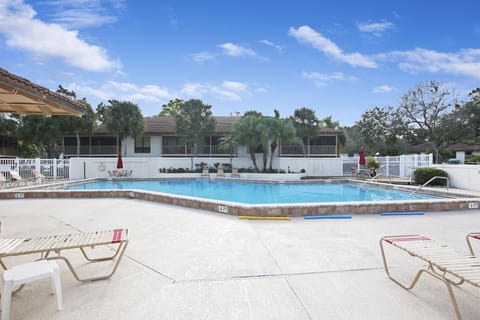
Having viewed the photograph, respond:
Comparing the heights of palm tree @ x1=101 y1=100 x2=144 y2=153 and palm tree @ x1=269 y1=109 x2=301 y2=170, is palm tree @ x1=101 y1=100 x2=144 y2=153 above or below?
above

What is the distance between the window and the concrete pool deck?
68.2 ft

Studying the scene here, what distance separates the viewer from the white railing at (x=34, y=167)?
15594 mm

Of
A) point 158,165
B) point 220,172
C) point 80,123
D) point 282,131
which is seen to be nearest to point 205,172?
point 220,172

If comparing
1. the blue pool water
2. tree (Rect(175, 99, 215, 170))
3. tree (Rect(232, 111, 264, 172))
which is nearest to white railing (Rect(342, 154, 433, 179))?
the blue pool water

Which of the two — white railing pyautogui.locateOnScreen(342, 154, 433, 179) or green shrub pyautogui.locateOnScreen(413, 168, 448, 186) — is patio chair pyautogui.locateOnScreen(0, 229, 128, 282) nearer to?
green shrub pyautogui.locateOnScreen(413, 168, 448, 186)

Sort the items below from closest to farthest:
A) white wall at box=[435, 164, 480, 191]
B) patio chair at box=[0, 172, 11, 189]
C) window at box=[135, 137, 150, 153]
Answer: white wall at box=[435, 164, 480, 191]
patio chair at box=[0, 172, 11, 189]
window at box=[135, 137, 150, 153]

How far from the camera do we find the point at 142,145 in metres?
26.5

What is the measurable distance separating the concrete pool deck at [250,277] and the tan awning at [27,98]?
8.05ft

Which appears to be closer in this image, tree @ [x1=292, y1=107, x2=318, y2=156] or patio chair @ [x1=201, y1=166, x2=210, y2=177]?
patio chair @ [x1=201, y1=166, x2=210, y2=177]

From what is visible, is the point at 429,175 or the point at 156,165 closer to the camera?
the point at 429,175

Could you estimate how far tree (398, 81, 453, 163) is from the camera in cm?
2705

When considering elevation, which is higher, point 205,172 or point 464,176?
point 464,176

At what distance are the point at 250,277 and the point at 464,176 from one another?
1347 centimetres

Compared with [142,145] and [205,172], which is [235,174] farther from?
[142,145]
